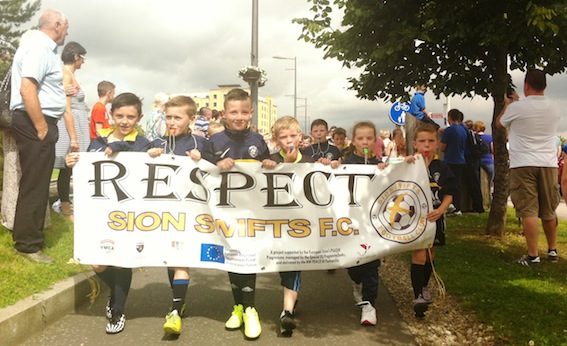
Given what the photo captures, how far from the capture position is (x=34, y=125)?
4.89 m

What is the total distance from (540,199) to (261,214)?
11.3 feet

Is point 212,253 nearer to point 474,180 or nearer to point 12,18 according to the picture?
point 474,180

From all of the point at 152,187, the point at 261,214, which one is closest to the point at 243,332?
the point at 261,214

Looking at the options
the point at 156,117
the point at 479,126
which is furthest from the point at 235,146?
the point at 479,126

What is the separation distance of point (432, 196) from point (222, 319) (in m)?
2.21

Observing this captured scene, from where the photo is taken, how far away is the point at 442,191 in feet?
14.8

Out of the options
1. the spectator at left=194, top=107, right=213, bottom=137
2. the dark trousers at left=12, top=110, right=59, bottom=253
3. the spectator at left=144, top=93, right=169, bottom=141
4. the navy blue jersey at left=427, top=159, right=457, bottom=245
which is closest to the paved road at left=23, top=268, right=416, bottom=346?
the navy blue jersey at left=427, top=159, right=457, bottom=245

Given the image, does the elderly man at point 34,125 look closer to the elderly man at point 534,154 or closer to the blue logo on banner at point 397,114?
the elderly man at point 534,154

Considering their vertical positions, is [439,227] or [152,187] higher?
[152,187]

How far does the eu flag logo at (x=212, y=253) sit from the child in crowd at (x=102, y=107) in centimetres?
416

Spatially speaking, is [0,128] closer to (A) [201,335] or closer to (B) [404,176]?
(A) [201,335]

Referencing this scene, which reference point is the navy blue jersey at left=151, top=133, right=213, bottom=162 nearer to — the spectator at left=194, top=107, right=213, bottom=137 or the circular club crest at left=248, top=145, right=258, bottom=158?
the circular club crest at left=248, top=145, right=258, bottom=158

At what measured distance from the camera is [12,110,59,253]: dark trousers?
489 cm

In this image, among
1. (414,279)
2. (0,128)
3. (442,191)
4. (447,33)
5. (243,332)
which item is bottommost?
(243,332)
